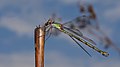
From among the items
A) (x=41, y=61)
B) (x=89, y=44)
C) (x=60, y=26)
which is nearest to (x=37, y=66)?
(x=41, y=61)

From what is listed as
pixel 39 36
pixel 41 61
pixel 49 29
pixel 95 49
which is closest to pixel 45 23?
pixel 49 29

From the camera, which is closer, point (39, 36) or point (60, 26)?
point (39, 36)

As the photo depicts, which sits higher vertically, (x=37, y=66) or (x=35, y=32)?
(x=35, y=32)

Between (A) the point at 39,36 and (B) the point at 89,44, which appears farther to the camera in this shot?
(B) the point at 89,44

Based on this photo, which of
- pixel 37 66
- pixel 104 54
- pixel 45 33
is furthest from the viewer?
pixel 104 54

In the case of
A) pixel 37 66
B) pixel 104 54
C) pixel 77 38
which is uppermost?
pixel 77 38

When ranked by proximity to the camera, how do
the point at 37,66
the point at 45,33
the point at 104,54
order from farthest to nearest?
1. the point at 104,54
2. the point at 45,33
3. the point at 37,66

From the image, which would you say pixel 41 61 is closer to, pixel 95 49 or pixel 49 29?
pixel 49 29

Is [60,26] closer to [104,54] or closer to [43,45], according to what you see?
[43,45]

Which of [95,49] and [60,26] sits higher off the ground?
[60,26]
